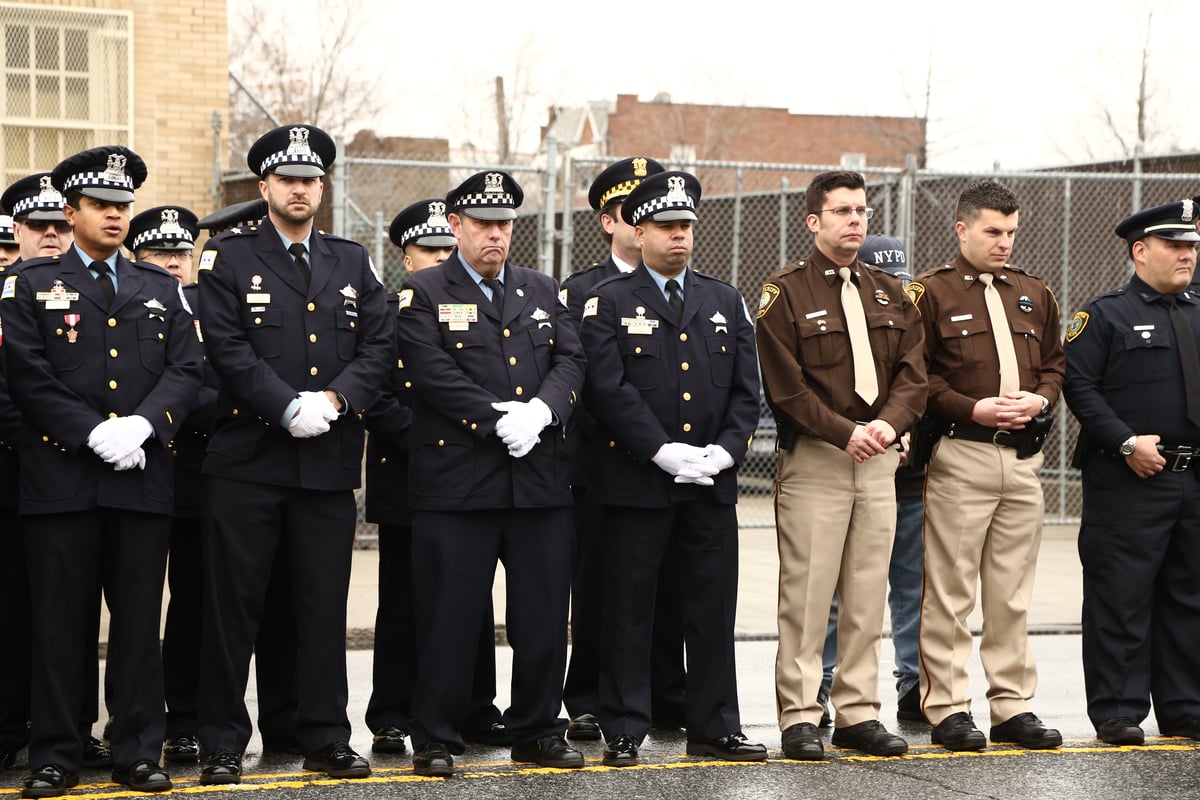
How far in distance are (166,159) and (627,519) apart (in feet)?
33.2

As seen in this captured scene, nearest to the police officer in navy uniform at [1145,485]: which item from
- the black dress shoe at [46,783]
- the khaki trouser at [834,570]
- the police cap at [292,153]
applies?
the khaki trouser at [834,570]

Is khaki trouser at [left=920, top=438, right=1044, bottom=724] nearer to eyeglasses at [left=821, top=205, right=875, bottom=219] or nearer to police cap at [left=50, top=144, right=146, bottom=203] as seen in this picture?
eyeglasses at [left=821, top=205, right=875, bottom=219]

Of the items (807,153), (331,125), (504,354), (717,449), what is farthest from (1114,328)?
(807,153)

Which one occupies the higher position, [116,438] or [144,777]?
[116,438]

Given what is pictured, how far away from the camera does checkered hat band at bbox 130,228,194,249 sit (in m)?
7.82

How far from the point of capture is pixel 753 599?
1136 cm

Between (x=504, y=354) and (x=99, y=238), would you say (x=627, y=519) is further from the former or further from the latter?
(x=99, y=238)

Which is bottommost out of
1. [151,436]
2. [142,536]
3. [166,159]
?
[142,536]

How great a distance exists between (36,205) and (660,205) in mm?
2799

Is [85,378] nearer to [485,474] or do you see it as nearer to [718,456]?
[485,474]

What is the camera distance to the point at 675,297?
703 centimetres

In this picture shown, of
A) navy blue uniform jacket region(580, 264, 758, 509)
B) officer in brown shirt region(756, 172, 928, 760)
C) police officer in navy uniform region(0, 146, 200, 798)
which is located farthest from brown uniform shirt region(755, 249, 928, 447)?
police officer in navy uniform region(0, 146, 200, 798)

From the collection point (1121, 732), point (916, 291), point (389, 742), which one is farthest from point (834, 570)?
point (389, 742)

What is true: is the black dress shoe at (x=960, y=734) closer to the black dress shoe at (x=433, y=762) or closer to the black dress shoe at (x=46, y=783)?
the black dress shoe at (x=433, y=762)
